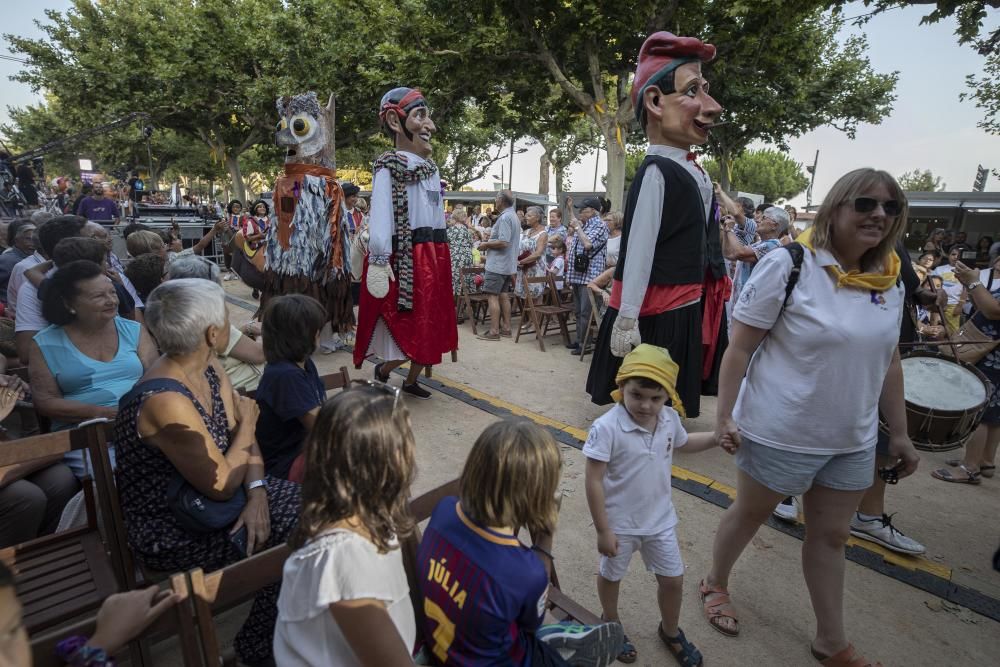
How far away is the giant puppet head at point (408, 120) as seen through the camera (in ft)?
14.0

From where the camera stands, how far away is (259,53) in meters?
16.3

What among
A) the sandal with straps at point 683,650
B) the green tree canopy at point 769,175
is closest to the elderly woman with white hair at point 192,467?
the sandal with straps at point 683,650

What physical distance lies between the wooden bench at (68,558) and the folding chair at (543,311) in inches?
191

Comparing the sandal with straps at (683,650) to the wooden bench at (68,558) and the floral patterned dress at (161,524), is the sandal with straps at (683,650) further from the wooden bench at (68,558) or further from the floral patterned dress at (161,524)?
the wooden bench at (68,558)

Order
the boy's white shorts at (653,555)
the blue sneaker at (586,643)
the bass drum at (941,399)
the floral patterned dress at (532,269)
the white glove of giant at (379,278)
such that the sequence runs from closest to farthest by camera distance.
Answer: the blue sneaker at (586,643)
the boy's white shorts at (653,555)
the bass drum at (941,399)
the white glove of giant at (379,278)
the floral patterned dress at (532,269)

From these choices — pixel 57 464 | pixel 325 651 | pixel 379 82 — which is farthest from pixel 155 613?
pixel 379 82

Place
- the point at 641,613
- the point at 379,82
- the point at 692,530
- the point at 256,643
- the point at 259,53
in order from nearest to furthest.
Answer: the point at 256,643
the point at 641,613
the point at 692,530
the point at 379,82
the point at 259,53

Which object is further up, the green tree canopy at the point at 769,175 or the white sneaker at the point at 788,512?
the green tree canopy at the point at 769,175

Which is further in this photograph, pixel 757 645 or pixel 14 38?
pixel 14 38

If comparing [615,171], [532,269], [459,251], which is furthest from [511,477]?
[615,171]

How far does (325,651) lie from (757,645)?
5.89 ft

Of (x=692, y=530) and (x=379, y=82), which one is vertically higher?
(x=379, y=82)

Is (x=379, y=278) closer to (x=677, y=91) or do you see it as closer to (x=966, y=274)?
(x=677, y=91)

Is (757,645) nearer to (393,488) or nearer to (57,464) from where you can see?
(393,488)
